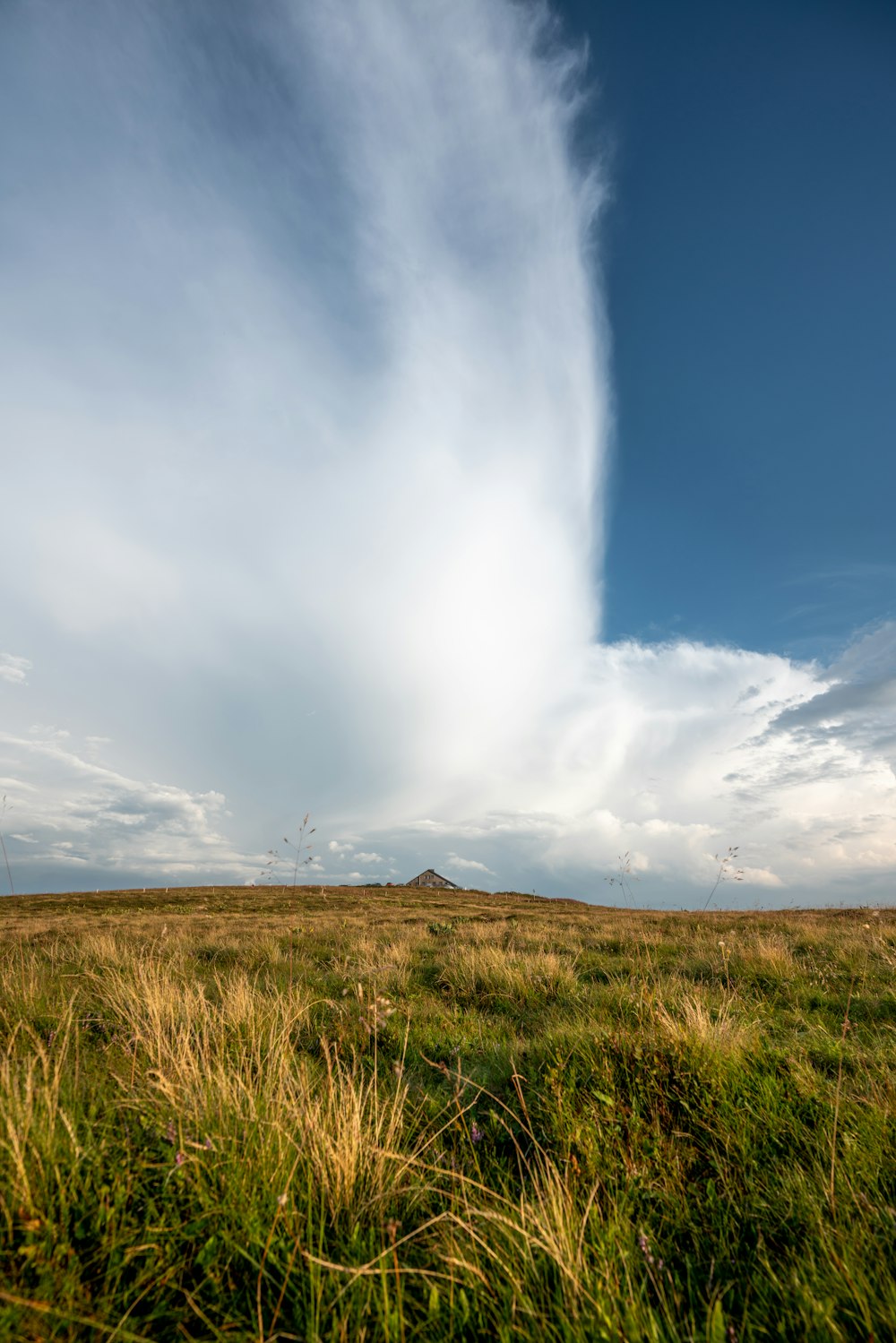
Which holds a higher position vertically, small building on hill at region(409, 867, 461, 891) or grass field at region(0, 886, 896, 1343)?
small building on hill at region(409, 867, 461, 891)

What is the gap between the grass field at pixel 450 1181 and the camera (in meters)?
2.06

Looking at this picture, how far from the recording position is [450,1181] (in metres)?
3.07

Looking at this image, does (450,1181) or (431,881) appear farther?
(431,881)

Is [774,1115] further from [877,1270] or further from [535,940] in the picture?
[535,940]

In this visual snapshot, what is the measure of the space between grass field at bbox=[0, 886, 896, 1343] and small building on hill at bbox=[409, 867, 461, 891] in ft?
178

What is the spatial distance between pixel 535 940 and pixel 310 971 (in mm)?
5377

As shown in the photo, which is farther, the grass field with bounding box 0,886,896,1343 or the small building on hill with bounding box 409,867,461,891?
the small building on hill with bounding box 409,867,461,891

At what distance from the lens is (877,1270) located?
2.19 metres

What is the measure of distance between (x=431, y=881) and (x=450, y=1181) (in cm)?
5943

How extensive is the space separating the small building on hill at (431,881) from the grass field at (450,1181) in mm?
54204

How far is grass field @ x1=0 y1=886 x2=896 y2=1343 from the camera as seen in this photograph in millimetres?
2057

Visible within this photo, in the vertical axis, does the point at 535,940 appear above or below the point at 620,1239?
above

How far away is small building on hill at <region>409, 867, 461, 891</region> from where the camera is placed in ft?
189

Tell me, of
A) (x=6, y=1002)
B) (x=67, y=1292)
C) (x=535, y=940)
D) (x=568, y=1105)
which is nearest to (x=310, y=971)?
(x=6, y=1002)
